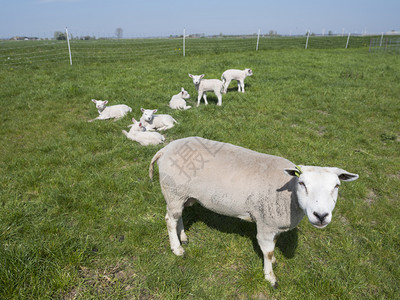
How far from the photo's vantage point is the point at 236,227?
391cm

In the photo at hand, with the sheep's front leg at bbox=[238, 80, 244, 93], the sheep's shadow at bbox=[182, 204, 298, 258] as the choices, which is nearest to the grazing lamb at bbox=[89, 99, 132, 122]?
the sheep's shadow at bbox=[182, 204, 298, 258]

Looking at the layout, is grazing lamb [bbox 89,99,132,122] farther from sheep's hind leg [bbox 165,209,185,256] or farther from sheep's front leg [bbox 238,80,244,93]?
sheep's hind leg [bbox 165,209,185,256]

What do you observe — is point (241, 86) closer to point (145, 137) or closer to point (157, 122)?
point (157, 122)

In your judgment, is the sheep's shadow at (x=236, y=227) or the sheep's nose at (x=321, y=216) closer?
the sheep's nose at (x=321, y=216)

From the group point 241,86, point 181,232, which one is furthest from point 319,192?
point 241,86

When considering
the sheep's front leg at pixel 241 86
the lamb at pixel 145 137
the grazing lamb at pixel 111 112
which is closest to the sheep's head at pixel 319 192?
the lamb at pixel 145 137

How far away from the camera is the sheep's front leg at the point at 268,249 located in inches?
117

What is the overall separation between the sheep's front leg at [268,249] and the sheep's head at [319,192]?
0.76 m

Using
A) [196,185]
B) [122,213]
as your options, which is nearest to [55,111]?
[122,213]

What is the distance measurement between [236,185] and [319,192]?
0.96 metres

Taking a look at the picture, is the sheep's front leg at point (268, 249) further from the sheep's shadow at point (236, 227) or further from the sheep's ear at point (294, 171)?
the sheep's ear at point (294, 171)

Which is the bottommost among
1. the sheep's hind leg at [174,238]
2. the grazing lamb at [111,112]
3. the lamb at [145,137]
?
the sheep's hind leg at [174,238]

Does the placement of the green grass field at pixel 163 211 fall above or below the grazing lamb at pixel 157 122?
below

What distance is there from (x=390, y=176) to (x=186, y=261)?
468 cm
